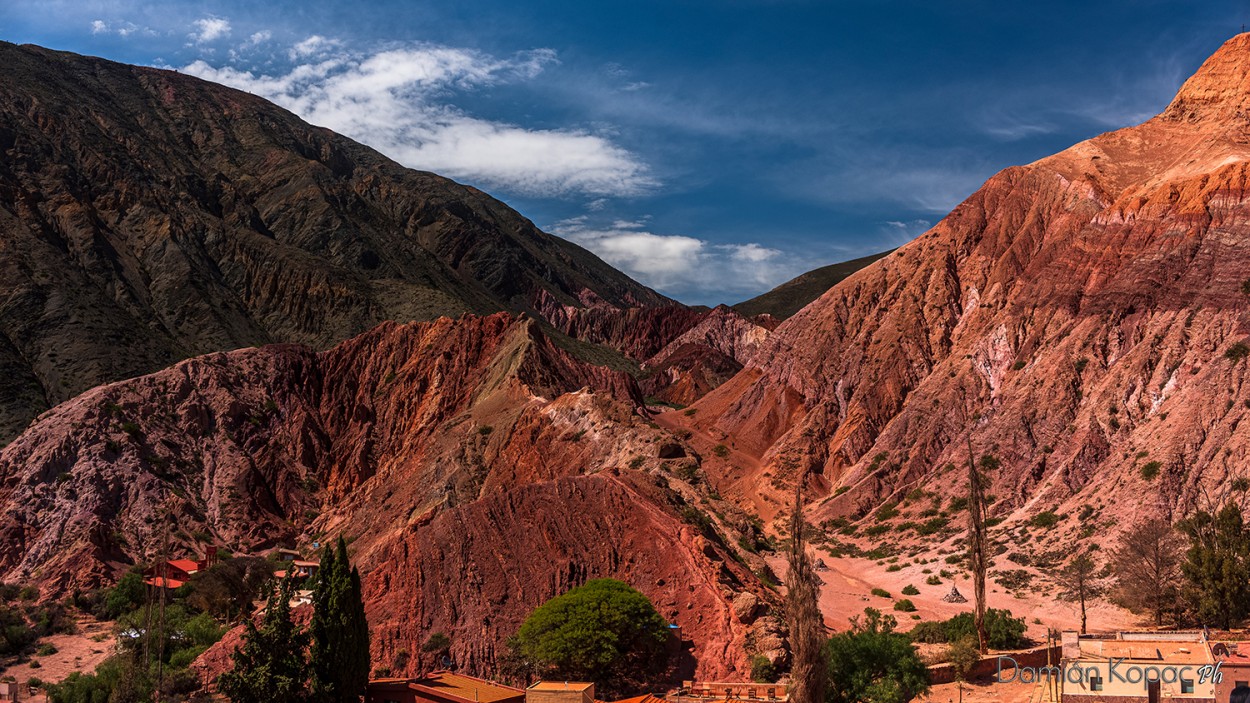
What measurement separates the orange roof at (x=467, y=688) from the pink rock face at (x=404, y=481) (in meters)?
2.94

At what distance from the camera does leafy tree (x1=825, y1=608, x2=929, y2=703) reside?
34.9 metres

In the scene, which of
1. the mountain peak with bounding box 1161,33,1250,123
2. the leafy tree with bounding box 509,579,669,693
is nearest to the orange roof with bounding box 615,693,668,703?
the leafy tree with bounding box 509,579,669,693

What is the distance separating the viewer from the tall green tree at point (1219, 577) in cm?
4275

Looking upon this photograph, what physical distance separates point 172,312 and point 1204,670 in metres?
116

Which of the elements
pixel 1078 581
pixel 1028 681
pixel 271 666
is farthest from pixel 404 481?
pixel 1028 681

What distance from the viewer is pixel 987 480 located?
7362 centimetres

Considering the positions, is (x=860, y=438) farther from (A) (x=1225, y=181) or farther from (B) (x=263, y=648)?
(B) (x=263, y=648)

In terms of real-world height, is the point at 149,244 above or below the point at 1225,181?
above

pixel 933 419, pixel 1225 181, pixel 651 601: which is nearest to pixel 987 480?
pixel 933 419

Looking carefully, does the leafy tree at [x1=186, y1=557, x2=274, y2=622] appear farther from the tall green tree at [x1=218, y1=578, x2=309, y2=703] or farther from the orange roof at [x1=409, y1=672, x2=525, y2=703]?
the tall green tree at [x1=218, y1=578, x2=309, y2=703]

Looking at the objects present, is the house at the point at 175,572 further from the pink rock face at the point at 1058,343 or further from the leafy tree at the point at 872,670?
the pink rock face at the point at 1058,343

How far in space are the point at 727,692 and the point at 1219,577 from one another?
19.7 metres

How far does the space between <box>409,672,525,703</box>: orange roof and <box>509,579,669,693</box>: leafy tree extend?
5.00ft

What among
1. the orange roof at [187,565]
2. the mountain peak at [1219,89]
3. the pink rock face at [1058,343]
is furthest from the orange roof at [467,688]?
the mountain peak at [1219,89]
